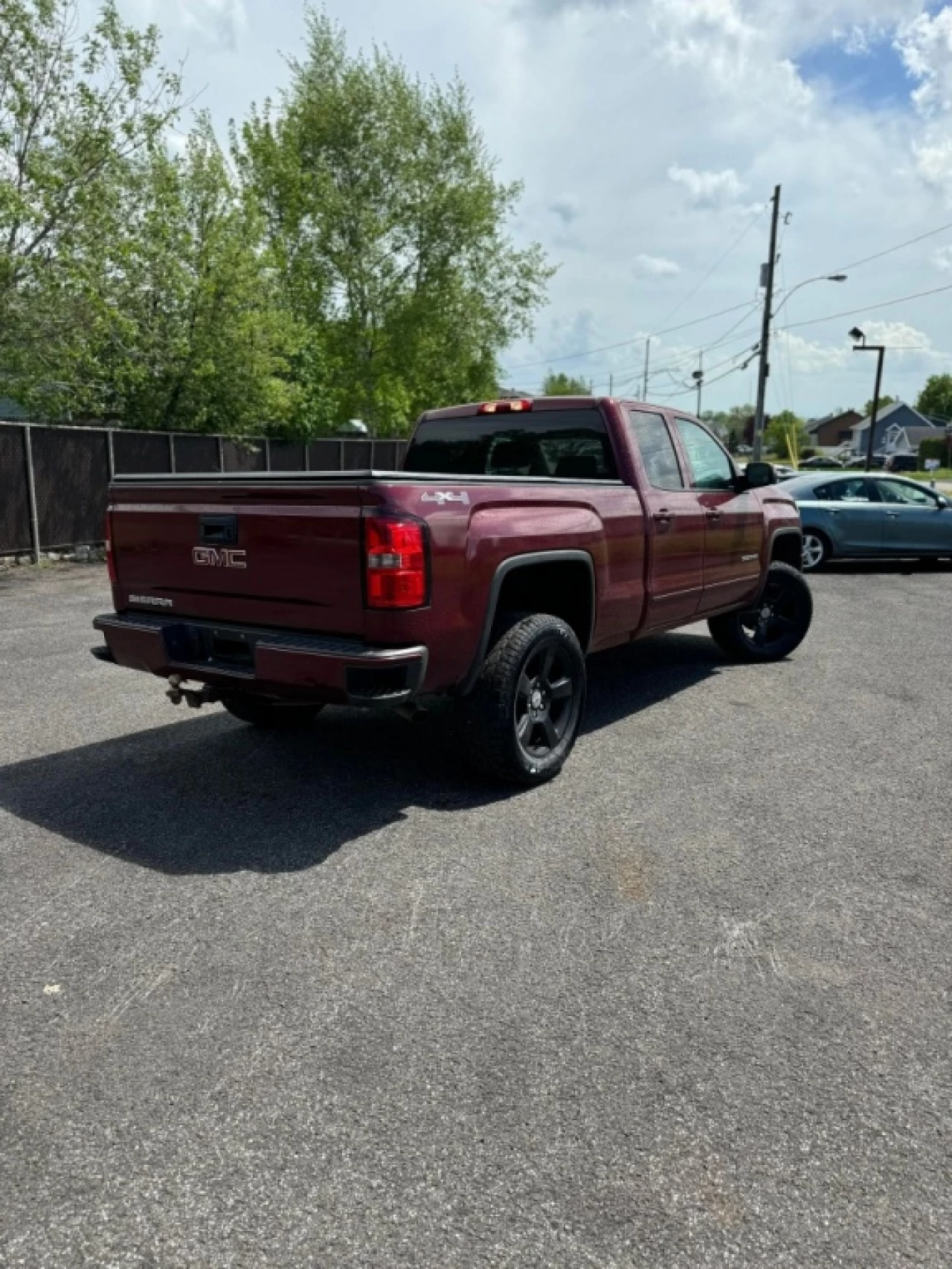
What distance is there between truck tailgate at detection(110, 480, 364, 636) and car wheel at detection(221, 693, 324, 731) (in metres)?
1.02

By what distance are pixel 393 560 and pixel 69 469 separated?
1197cm

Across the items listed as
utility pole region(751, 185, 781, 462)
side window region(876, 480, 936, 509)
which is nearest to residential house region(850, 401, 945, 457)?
utility pole region(751, 185, 781, 462)

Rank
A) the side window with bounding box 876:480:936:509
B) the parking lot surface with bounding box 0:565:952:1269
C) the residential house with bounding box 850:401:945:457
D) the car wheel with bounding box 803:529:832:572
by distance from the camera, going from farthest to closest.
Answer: the residential house with bounding box 850:401:945:457 → the side window with bounding box 876:480:936:509 → the car wheel with bounding box 803:529:832:572 → the parking lot surface with bounding box 0:565:952:1269

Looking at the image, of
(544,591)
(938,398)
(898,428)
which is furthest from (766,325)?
(938,398)

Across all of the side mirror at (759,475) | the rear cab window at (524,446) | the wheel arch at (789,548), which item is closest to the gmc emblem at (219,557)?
the rear cab window at (524,446)

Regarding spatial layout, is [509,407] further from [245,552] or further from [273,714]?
[273,714]

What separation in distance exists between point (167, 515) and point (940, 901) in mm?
3629

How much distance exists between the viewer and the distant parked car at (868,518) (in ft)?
44.8

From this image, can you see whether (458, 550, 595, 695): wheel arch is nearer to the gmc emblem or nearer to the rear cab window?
the rear cab window

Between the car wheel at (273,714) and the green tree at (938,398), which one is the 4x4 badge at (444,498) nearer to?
the car wheel at (273,714)

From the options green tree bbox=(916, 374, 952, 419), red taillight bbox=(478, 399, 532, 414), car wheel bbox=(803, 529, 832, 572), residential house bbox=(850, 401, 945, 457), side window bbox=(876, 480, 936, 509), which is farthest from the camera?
green tree bbox=(916, 374, 952, 419)

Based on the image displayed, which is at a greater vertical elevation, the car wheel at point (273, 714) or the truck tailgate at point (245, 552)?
the truck tailgate at point (245, 552)

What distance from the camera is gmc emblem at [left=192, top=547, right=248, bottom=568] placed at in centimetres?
408

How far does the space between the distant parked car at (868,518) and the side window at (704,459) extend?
7.58m
